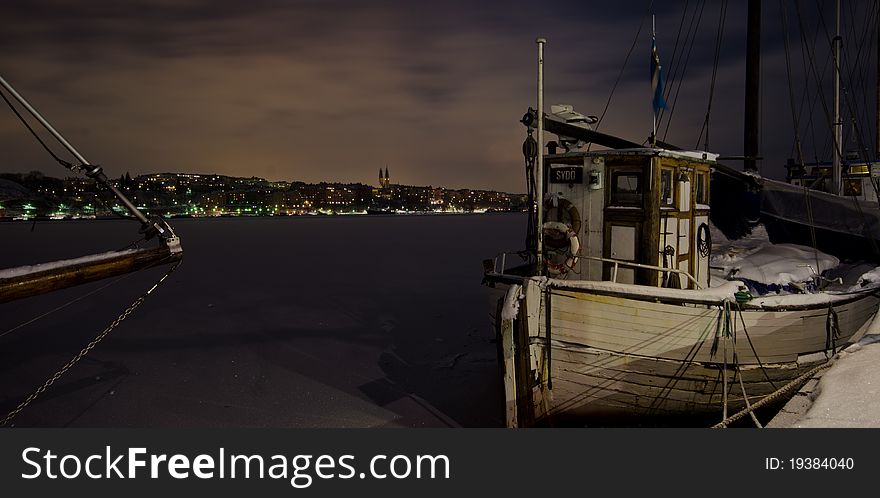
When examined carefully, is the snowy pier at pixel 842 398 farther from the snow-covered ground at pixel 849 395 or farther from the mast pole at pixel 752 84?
the mast pole at pixel 752 84

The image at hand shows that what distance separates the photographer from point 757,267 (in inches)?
469

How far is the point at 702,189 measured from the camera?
398 inches

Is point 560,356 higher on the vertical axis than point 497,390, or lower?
higher

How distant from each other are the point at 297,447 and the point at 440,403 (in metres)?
4.30

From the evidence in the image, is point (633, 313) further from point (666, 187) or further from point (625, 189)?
point (666, 187)

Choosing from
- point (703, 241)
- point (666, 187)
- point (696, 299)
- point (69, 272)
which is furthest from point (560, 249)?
point (69, 272)

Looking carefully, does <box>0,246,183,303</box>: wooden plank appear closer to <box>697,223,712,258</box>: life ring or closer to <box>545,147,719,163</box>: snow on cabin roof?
<box>545,147,719,163</box>: snow on cabin roof

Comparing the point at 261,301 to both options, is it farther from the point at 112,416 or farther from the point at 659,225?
the point at 659,225

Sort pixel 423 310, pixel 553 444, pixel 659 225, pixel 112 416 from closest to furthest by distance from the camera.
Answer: pixel 553 444 → pixel 659 225 → pixel 112 416 → pixel 423 310

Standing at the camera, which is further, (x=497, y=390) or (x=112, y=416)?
(x=497, y=390)

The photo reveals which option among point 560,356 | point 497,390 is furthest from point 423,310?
point 560,356

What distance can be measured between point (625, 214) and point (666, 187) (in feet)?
2.94

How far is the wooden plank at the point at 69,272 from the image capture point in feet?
21.0

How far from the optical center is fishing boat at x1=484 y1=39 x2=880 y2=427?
7.66 m
